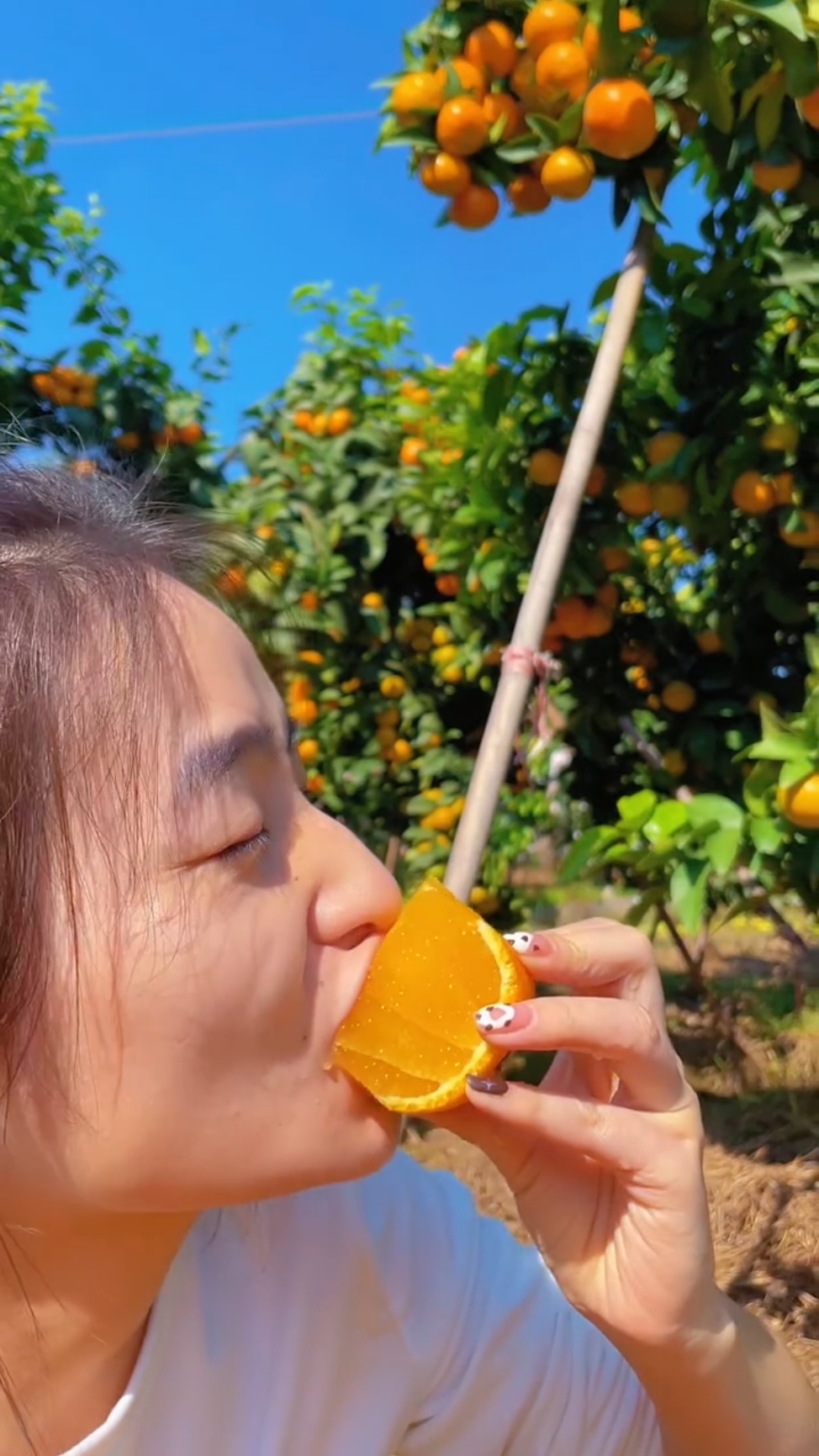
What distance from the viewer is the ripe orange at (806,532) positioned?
2.10 metres

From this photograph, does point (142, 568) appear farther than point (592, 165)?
No

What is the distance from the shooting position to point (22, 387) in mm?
3824

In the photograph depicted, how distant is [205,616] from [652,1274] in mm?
659

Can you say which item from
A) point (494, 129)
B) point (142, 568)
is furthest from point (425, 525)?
point (142, 568)

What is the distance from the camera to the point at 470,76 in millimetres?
1735

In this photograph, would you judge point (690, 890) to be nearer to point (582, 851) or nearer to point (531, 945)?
point (582, 851)

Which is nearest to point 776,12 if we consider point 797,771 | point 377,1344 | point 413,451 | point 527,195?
point 527,195

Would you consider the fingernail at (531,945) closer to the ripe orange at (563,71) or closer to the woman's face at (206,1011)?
the woman's face at (206,1011)

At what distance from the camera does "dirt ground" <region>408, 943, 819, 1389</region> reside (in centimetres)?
207

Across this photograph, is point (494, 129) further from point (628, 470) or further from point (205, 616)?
point (205, 616)

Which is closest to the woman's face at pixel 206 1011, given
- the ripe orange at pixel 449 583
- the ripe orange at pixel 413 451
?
the ripe orange at pixel 449 583

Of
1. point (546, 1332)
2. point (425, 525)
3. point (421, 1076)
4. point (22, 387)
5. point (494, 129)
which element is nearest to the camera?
point (421, 1076)

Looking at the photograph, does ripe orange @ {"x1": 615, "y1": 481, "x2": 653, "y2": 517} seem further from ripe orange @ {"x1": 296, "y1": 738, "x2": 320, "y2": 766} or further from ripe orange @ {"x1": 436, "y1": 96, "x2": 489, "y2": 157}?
ripe orange @ {"x1": 296, "y1": 738, "x2": 320, "y2": 766}

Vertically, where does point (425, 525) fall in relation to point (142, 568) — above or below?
above
